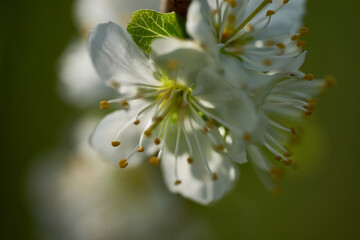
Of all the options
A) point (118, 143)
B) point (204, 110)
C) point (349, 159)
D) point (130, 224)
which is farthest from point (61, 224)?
point (349, 159)

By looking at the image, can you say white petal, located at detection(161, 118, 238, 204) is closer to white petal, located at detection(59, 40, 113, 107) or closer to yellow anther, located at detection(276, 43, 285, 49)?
yellow anther, located at detection(276, 43, 285, 49)

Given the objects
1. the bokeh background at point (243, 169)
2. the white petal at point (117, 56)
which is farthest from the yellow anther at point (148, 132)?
the bokeh background at point (243, 169)

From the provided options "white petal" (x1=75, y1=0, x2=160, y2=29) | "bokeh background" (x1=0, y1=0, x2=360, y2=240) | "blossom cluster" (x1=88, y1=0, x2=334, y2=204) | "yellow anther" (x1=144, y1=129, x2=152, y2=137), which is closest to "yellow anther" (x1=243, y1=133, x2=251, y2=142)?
"blossom cluster" (x1=88, y1=0, x2=334, y2=204)

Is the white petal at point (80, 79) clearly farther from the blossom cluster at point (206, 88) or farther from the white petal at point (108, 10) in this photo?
the blossom cluster at point (206, 88)

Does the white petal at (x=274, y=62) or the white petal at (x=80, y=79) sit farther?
the white petal at (x=80, y=79)

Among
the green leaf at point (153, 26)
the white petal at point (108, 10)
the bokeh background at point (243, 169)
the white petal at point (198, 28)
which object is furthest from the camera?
the bokeh background at point (243, 169)

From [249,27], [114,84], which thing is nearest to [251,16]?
[249,27]

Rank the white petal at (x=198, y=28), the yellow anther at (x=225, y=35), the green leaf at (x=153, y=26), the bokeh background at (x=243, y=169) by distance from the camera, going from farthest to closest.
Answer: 1. the bokeh background at (x=243, y=169)
2. the yellow anther at (x=225, y=35)
3. the green leaf at (x=153, y=26)
4. the white petal at (x=198, y=28)
